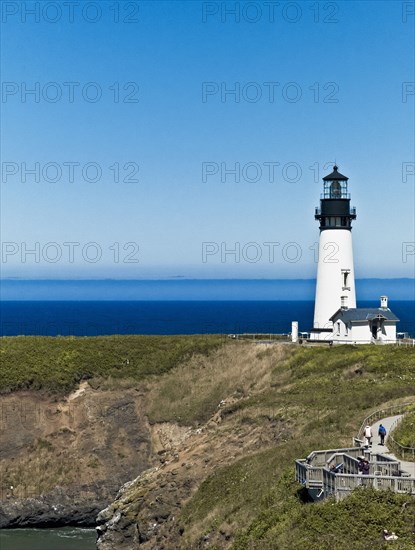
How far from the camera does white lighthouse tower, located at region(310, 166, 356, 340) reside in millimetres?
77188

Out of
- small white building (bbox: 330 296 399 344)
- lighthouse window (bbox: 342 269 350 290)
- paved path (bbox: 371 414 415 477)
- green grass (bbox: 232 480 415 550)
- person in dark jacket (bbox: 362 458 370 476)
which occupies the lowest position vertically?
green grass (bbox: 232 480 415 550)

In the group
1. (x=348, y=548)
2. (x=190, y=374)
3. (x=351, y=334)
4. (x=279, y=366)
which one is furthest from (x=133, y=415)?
(x=348, y=548)

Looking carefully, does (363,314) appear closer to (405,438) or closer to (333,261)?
(333,261)

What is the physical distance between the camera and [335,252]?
77125 mm

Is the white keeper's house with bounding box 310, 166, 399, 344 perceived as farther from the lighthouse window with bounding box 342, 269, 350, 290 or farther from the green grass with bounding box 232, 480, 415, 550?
the green grass with bounding box 232, 480, 415, 550

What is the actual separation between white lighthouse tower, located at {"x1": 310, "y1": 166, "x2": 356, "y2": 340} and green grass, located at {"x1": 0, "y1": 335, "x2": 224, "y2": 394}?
9.80 metres

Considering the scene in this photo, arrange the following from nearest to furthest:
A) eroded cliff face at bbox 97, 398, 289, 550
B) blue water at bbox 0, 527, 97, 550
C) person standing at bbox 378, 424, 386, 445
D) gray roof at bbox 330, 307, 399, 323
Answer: person standing at bbox 378, 424, 386, 445
eroded cliff face at bbox 97, 398, 289, 550
blue water at bbox 0, 527, 97, 550
gray roof at bbox 330, 307, 399, 323

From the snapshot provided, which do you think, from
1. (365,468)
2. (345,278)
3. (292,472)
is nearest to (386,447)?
(292,472)

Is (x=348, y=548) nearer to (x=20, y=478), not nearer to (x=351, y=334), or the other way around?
(x=20, y=478)

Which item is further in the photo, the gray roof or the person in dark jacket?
the gray roof

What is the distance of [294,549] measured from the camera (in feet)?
97.8

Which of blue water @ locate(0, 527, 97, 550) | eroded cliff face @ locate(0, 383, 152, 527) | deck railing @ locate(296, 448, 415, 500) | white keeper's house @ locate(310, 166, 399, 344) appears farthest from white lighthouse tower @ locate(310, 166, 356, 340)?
deck railing @ locate(296, 448, 415, 500)

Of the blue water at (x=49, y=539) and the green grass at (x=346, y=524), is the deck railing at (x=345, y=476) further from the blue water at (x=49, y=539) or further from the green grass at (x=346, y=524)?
the blue water at (x=49, y=539)

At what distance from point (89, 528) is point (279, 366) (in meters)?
18.8
